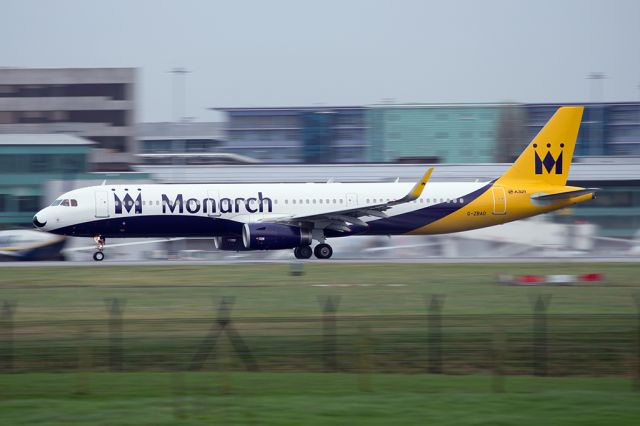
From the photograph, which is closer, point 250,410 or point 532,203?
point 250,410

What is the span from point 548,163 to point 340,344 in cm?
2876

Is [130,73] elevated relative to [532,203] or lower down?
elevated

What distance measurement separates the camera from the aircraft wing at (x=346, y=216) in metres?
38.3

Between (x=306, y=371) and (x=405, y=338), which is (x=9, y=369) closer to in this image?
(x=306, y=371)

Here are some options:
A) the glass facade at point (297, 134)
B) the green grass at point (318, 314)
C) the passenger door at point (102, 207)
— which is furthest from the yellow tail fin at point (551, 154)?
the glass facade at point (297, 134)

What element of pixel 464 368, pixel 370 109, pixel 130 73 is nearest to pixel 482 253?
pixel 464 368

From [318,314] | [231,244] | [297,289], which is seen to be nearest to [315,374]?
[318,314]

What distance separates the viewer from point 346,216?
3944 centimetres

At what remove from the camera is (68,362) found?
51.8 ft

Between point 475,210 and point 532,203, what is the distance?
2684 millimetres

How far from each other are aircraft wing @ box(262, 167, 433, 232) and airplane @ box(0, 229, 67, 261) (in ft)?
33.9

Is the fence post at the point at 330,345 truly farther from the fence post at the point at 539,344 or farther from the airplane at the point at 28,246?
the airplane at the point at 28,246

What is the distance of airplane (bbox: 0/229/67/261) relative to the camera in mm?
41562

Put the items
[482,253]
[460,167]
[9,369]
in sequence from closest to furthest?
[9,369], [482,253], [460,167]
